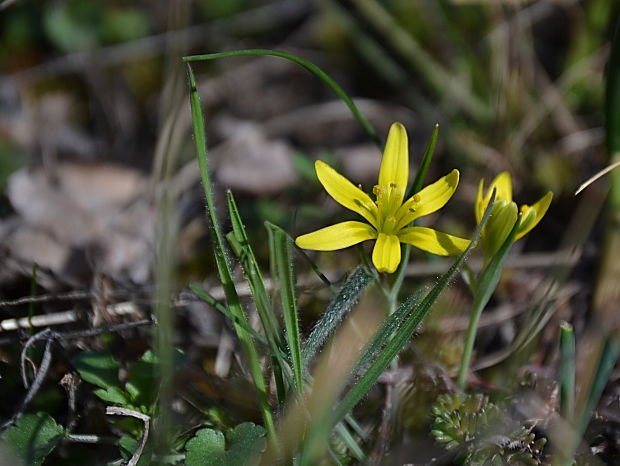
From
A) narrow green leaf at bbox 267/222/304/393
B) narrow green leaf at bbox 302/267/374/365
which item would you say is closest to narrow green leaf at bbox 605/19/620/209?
narrow green leaf at bbox 302/267/374/365

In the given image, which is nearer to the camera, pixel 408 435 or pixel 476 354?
pixel 408 435

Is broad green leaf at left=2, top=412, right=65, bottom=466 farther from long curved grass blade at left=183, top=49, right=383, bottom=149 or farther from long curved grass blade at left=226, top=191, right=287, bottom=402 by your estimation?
long curved grass blade at left=183, top=49, right=383, bottom=149

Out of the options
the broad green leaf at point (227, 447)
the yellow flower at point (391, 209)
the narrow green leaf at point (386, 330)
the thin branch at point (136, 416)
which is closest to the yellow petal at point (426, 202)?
the yellow flower at point (391, 209)

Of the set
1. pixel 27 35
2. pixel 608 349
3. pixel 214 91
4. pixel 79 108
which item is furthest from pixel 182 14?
pixel 608 349

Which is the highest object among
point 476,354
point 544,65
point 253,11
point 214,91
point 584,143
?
point 253,11

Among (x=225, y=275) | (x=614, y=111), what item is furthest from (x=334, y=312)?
(x=614, y=111)

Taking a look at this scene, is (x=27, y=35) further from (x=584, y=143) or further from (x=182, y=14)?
(x=584, y=143)
